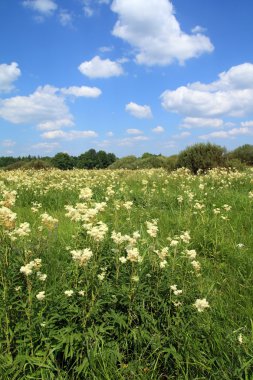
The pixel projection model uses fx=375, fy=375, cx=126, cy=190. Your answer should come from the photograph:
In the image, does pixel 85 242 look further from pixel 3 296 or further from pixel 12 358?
pixel 12 358

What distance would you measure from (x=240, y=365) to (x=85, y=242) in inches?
71.8

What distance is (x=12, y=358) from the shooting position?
2971 millimetres

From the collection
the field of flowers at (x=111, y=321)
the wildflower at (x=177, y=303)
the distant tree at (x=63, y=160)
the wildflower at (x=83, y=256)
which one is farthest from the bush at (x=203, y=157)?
the distant tree at (x=63, y=160)

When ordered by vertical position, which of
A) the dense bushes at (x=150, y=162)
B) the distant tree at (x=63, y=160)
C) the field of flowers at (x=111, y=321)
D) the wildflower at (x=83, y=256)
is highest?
the distant tree at (x=63, y=160)

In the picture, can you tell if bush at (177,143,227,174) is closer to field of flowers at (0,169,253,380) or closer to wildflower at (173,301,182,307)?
field of flowers at (0,169,253,380)

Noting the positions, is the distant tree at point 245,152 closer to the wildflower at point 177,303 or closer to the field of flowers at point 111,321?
the field of flowers at point 111,321

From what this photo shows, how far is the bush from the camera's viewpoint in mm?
18812

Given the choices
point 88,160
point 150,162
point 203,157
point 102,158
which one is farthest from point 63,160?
point 203,157

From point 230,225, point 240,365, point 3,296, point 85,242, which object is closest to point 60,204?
point 230,225

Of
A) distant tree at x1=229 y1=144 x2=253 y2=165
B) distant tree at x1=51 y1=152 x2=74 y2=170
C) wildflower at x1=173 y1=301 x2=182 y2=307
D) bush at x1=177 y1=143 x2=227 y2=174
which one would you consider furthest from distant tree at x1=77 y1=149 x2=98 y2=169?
wildflower at x1=173 y1=301 x2=182 y2=307

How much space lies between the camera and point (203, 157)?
61.9 ft

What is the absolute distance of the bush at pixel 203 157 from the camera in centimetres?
1881

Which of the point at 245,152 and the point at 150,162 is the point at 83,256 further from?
the point at 150,162

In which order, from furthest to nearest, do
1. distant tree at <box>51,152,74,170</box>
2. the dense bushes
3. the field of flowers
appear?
distant tree at <box>51,152,74,170</box>
the dense bushes
the field of flowers
